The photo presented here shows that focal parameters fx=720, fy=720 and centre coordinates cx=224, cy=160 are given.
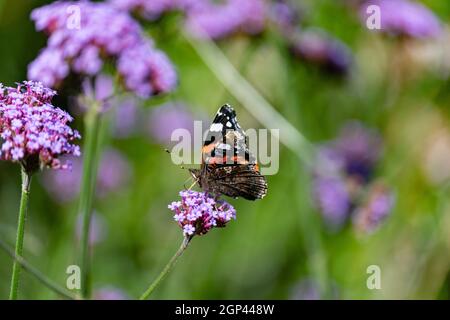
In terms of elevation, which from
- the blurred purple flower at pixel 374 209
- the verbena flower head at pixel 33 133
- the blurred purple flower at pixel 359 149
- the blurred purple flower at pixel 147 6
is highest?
the blurred purple flower at pixel 147 6

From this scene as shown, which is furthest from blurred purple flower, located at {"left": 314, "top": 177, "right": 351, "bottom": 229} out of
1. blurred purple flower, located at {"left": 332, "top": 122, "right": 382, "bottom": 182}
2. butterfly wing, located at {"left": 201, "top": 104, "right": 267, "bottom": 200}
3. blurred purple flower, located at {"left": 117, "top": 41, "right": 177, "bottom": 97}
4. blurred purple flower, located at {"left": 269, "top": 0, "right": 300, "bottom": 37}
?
butterfly wing, located at {"left": 201, "top": 104, "right": 267, "bottom": 200}

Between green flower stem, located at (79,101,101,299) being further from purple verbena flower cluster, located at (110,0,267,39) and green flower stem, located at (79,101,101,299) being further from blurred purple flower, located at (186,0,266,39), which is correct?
blurred purple flower, located at (186,0,266,39)

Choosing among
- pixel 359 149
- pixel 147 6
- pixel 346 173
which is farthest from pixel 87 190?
pixel 359 149

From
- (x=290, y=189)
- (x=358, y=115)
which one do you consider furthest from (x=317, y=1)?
(x=290, y=189)

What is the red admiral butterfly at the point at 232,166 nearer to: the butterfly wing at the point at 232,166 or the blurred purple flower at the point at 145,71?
the butterfly wing at the point at 232,166

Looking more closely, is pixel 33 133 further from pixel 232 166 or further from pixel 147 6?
pixel 147 6

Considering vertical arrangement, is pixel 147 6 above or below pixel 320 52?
below

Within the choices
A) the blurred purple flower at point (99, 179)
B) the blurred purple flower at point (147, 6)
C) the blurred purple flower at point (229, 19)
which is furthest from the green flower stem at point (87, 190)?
the blurred purple flower at point (99, 179)
